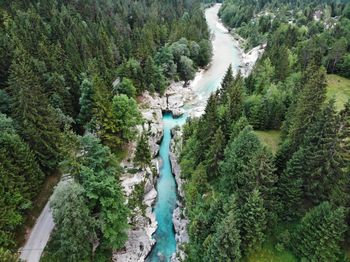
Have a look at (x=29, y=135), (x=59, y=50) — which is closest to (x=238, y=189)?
(x=29, y=135)

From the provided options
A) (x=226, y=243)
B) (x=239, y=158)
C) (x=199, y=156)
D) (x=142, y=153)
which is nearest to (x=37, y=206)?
(x=142, y=153)

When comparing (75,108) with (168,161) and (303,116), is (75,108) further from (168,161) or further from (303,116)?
(303,116)

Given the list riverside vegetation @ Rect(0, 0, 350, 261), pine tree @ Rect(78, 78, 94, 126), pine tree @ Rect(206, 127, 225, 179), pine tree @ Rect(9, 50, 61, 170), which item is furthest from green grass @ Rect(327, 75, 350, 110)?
pine tree @ Rect(9, 50, 61, 170)

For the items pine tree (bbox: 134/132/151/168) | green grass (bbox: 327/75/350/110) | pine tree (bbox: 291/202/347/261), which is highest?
pine tree (bbox: 291/202/347/261)

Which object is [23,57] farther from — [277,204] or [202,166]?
[277,204]

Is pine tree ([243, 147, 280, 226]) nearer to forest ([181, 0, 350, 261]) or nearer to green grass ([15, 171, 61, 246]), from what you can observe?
forest ([181, 0, 350, 261])

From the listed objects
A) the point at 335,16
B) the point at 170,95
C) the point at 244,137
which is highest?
the point at 244,137
